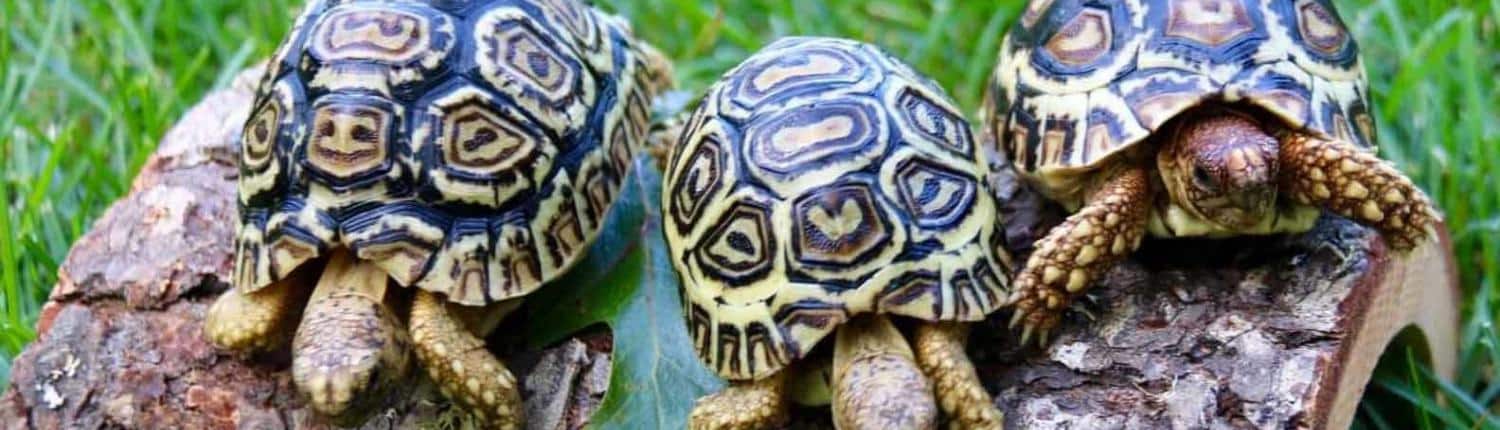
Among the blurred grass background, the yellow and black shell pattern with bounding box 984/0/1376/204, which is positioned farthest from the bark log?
the blurred grass background

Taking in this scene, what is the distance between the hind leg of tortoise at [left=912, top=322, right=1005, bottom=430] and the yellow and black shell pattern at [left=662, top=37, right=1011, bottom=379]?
0.21 feet

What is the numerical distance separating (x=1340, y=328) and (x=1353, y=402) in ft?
0.48

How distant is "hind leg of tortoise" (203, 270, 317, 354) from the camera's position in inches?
111

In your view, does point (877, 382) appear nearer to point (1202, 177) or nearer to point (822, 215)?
point (822, 215)

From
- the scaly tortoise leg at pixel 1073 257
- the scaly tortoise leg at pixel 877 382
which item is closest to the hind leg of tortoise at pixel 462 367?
the scaly tortoise leg at pixel 877 382

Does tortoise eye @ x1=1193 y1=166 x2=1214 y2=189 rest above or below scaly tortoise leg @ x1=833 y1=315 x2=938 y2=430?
above

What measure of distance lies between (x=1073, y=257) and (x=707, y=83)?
230 cm

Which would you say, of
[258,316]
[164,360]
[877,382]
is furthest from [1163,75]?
[164,360]

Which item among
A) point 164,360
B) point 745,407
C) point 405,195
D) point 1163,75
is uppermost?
point 1163,75

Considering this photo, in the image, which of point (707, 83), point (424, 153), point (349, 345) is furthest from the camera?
point (707, 83)

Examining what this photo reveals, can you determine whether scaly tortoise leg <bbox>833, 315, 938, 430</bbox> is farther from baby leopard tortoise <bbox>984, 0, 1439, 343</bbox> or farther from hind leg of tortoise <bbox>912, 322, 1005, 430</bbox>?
baby leopard tortoise <bbox>984, 0, 1439, 343</bbox>

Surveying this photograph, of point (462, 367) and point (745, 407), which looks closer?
point (745, 407)

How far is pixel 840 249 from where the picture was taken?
252 cm

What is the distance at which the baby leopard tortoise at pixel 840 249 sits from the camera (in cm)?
250
